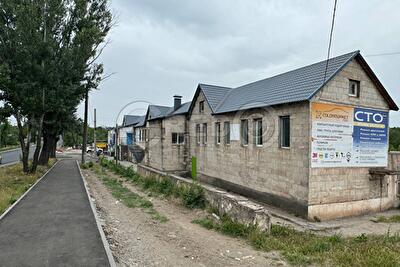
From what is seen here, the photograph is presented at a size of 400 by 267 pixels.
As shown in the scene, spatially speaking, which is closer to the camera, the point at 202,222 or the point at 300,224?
the point at 202,222

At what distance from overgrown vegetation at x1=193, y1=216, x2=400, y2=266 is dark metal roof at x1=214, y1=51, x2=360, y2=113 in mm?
5887

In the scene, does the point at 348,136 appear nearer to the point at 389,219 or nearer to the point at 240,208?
the point at 389,219

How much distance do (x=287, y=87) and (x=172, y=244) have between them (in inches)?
393

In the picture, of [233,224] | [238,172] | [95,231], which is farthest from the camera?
[238,172]

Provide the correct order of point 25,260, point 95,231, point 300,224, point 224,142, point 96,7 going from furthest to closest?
1. point 96,7
2. point 224,142
3. point 300,224
4. point 95,231
5. point 25,260

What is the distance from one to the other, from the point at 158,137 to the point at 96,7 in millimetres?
11387

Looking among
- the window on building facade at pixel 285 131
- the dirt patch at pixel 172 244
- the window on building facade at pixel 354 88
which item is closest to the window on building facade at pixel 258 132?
the window on building facade at pixel 285 131

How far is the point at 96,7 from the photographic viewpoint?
21.4m

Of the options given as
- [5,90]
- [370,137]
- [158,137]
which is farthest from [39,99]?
[370,137]

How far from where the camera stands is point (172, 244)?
7098mm

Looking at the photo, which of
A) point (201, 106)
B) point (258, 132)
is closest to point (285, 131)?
point (258, 132)

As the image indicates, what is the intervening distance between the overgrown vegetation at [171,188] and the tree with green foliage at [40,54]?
269 inches

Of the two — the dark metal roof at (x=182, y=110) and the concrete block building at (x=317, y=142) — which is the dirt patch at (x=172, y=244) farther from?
the dark metal roof at (x=182, y=110)

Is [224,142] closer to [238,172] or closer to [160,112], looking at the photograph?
[238,172]
